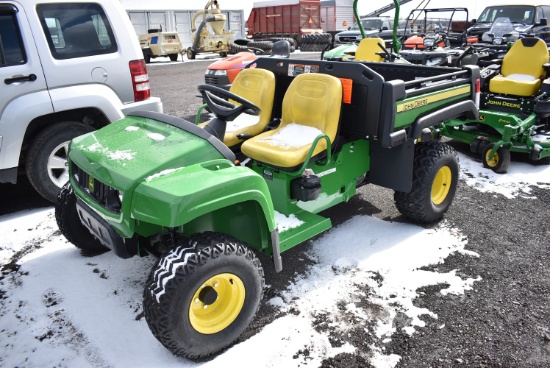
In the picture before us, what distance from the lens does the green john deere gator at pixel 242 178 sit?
92.2 inches

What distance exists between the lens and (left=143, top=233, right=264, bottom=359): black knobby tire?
89.9 inches

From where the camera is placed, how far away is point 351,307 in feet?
9.62

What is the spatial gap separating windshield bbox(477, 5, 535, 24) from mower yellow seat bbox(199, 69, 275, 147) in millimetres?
10728

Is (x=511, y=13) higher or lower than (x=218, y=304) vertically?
higher

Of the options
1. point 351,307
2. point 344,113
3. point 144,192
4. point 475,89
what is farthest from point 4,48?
point 475,89

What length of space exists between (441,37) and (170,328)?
31.3 feet

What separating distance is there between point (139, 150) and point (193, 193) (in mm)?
621

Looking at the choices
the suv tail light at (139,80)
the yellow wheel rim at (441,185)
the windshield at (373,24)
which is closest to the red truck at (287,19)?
the windshield at (373,24)

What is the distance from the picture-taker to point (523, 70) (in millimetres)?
5902

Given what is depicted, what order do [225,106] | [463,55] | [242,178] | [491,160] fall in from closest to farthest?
[242,178], [225,106], [491,160], [463,55]

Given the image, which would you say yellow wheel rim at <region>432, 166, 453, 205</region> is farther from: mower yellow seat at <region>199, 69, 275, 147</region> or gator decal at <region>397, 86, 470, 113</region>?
mower yellow seat at <region>199, 69, 275, 147</region>

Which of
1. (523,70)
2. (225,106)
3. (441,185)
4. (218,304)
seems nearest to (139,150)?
(225,106)

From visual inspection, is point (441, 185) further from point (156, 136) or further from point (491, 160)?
point (156, 136)

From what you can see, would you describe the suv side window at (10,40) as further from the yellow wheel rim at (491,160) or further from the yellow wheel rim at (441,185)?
the yellow wheel rim at (491,160)
